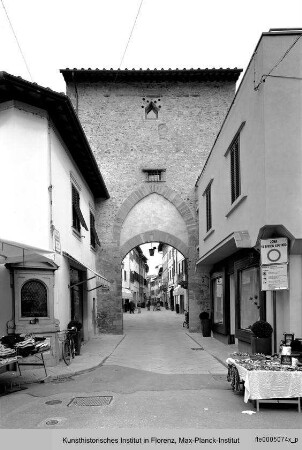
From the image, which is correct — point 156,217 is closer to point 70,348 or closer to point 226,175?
point 226,175

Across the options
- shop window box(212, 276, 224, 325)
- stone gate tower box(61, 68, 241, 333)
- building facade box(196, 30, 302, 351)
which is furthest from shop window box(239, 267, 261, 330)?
stone gate tower box(61, 68, 241, 333)

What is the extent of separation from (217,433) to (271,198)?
5590 millimetres

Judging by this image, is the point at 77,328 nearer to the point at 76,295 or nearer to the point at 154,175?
the point at 76,295

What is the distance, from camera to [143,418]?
6.35m

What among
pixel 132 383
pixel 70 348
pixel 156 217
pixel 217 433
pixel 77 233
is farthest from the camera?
pixel 156 217

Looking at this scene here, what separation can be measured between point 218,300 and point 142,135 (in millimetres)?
8604

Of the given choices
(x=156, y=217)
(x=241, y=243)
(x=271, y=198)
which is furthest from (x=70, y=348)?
(x=156, y=217)

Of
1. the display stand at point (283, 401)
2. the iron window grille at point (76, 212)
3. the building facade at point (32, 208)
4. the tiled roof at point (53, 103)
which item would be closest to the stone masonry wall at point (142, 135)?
the iron window grille at point (76, 212)

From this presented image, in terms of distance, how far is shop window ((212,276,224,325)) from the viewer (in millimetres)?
16875

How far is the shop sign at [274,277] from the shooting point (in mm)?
9203

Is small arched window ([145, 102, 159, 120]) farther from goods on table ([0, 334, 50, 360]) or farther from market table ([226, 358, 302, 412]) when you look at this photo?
market table ([226, 358, 302, 412])

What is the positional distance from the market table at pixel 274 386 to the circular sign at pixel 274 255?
288 cm

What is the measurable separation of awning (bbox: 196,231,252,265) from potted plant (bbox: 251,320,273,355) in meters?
1.90

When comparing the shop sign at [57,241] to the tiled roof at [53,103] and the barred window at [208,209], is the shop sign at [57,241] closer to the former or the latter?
the tiled roof at [53,103]
